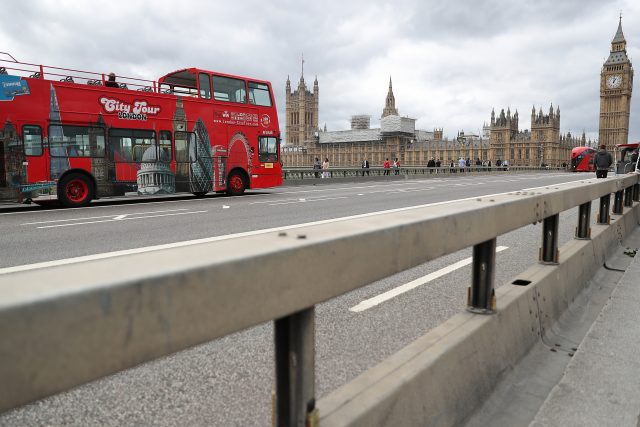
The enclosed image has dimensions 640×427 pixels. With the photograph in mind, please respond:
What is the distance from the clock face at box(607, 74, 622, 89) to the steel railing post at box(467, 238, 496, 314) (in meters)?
173

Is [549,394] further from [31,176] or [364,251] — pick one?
[31,176]

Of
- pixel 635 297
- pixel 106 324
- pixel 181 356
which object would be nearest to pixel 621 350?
pixel 635 297

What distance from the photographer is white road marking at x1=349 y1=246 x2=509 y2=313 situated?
466 cm

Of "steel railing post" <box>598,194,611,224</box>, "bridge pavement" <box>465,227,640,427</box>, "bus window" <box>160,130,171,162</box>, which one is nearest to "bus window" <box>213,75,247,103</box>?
"bus window" <box>160,130,171,162</box>

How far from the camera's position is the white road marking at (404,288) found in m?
4.66

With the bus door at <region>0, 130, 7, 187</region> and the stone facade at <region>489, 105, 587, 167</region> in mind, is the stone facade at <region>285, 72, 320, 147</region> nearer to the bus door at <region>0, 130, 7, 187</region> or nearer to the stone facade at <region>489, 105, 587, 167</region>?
the stone facade at <region>489, 105, 587, 167</region>

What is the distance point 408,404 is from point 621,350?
7.10ft

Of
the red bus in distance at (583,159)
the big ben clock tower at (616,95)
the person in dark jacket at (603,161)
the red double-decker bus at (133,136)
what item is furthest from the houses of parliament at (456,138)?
the red double-decker bus at (133,136)

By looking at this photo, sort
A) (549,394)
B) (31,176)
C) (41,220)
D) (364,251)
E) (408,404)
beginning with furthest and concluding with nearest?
(31,176), (41,220), (549,394), (408,404), (364,251)

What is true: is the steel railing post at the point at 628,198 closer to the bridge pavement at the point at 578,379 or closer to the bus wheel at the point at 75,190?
the bridge pavement at the point at 578,379

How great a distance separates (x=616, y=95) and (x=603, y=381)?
172 metres

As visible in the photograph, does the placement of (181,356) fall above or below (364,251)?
below

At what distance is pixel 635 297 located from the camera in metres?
4.70

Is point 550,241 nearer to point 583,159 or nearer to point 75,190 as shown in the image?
point 75,190
